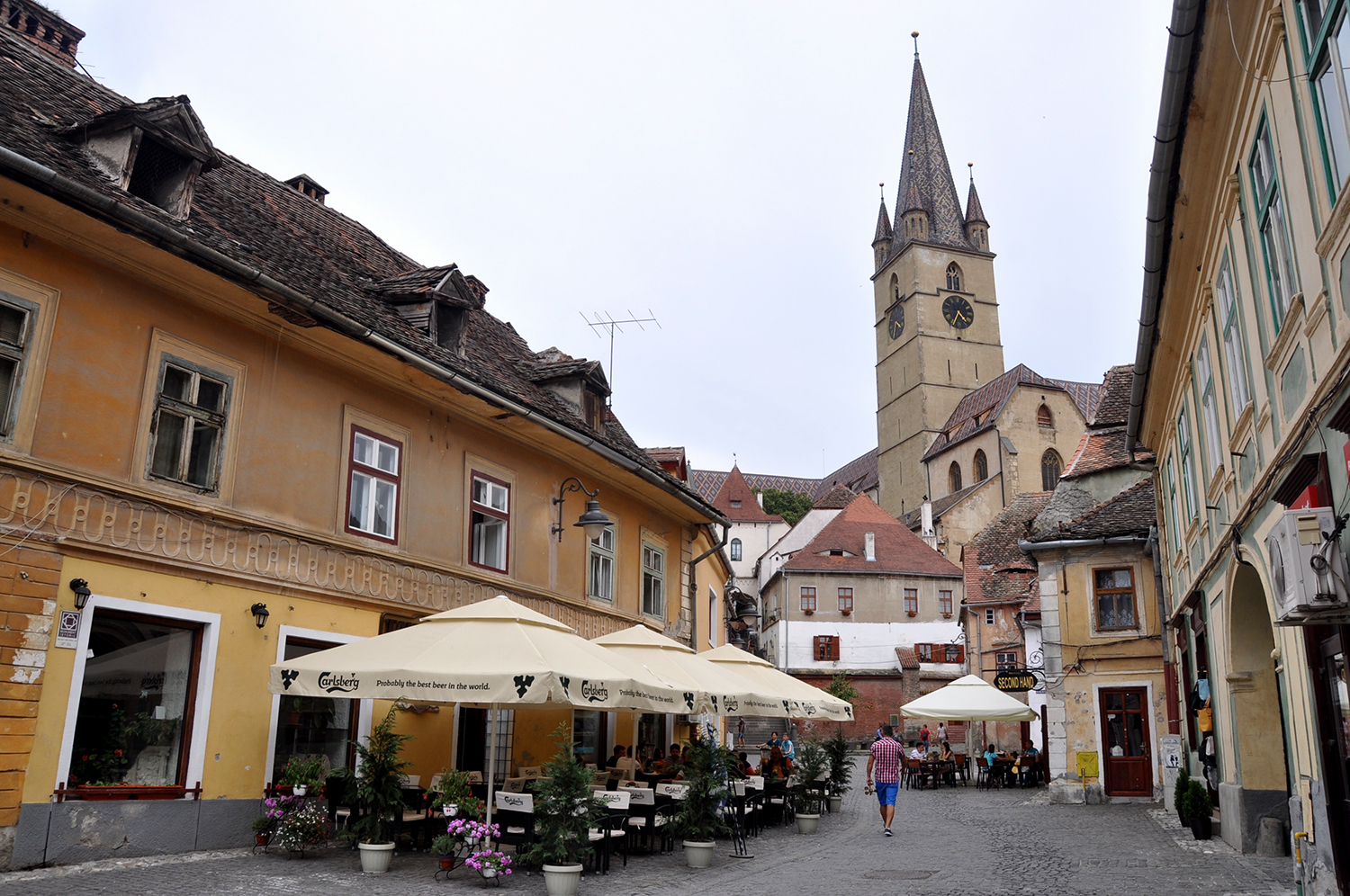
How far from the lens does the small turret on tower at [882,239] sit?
9356 cm

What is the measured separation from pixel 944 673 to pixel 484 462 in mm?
40886

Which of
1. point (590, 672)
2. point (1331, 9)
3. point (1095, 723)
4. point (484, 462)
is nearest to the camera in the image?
point (1331, 9)

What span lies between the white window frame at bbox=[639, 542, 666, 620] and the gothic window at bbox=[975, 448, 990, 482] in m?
50.5

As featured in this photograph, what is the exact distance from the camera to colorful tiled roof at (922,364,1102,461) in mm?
69062

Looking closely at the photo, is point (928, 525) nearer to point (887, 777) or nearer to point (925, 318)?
point (925, 318)

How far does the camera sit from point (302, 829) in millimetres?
10422

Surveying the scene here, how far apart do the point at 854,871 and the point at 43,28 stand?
1499cm

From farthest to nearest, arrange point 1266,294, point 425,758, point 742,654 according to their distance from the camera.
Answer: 1. point 742,654
2. point 425,758
3. point 1266,294

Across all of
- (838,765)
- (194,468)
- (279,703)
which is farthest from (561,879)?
(838,765)

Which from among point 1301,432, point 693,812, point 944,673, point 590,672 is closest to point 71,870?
point 590,672

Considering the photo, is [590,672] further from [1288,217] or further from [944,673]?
[944,673]

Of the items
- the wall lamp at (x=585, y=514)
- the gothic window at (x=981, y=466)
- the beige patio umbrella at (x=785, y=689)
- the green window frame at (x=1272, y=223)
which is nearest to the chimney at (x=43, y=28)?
the wall lamp at (x=585, y=514)

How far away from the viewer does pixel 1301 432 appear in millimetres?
7715

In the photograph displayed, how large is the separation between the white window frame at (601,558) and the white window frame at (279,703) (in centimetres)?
605
